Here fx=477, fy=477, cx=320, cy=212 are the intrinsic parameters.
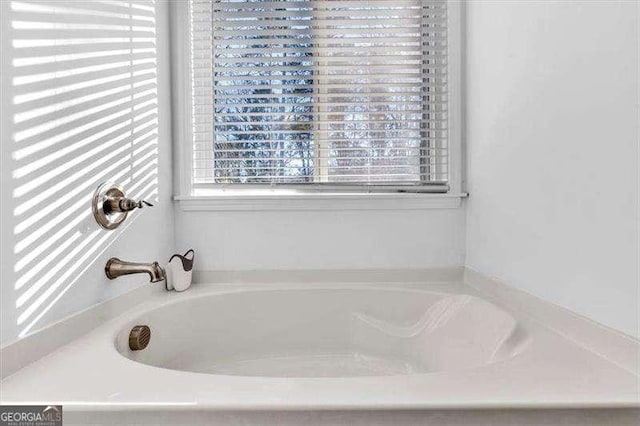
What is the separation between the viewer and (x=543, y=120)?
1393 mm

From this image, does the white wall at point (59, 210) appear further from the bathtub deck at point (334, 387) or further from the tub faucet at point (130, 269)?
the bathtub deck at point (334, 387)

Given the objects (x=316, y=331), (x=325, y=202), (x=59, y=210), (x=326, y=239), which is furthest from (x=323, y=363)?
(x=59, y=210)

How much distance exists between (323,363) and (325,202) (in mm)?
651

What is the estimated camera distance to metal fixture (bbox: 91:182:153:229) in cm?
142

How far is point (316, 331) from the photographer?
1.93 m

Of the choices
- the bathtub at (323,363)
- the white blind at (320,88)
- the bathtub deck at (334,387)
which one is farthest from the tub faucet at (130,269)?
the white blind at (320,88)

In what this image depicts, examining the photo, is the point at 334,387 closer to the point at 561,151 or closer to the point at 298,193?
the point at 561,151

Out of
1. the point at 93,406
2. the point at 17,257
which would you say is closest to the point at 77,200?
the point at 17,257

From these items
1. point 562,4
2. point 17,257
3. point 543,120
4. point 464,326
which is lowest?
point 464,326

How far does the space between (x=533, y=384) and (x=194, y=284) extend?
4.70ft

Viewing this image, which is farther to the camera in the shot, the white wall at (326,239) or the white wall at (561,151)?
the white wall at (326,239)

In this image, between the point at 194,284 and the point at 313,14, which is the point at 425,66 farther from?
the point at 194,284

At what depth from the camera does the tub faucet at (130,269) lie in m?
1.48

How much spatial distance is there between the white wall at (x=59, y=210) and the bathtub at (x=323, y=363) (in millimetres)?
127
